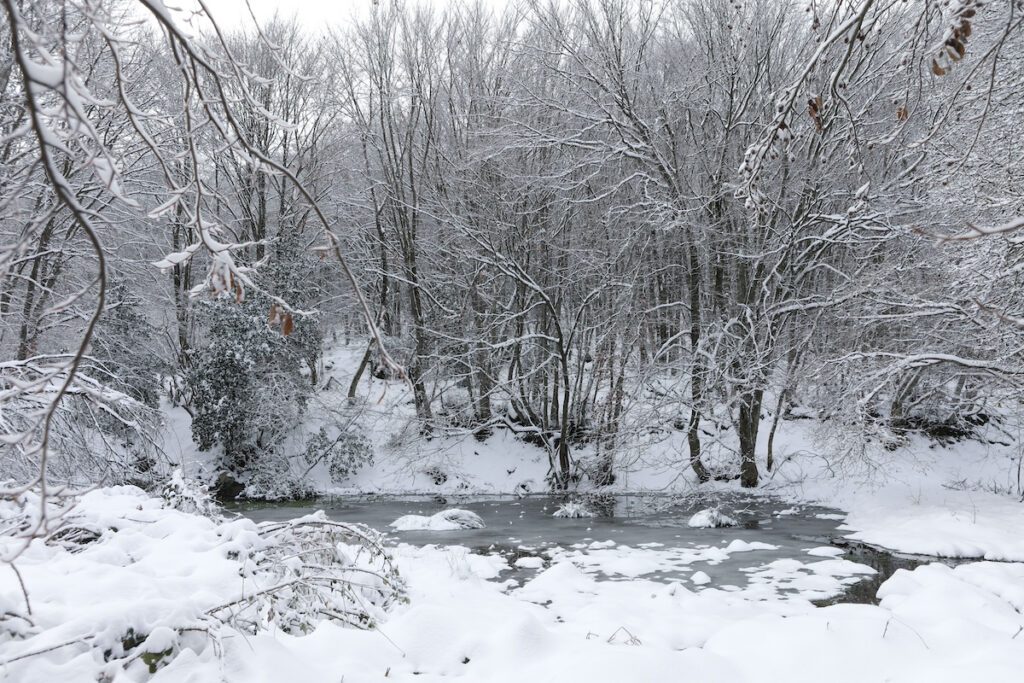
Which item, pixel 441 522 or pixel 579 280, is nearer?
pixel 441 522

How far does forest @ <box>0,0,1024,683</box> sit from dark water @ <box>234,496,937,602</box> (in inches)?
19.4

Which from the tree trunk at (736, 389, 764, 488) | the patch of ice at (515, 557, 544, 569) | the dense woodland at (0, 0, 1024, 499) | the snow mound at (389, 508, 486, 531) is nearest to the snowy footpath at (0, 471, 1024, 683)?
the patch of ice at (515, 557, 544, 569)

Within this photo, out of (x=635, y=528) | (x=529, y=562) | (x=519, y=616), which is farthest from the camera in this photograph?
(x=635, y=528)

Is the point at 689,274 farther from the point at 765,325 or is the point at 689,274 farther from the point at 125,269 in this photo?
the point at 125,269

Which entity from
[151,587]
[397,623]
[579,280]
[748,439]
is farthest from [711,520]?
[151,587]

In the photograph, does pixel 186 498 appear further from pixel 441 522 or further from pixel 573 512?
pixel 573 512

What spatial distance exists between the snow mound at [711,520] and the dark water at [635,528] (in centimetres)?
17

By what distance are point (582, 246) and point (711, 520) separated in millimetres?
7789

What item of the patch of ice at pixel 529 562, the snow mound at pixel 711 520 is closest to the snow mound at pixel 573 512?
the snow mound at pixel 711 520

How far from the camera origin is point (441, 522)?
38.8 feet

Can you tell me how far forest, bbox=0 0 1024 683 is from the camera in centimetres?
980

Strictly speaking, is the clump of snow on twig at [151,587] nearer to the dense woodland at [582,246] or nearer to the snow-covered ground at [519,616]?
the snow-covered ground at [519,616]

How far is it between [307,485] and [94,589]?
13.1 meters

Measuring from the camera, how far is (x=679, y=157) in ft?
49.0
